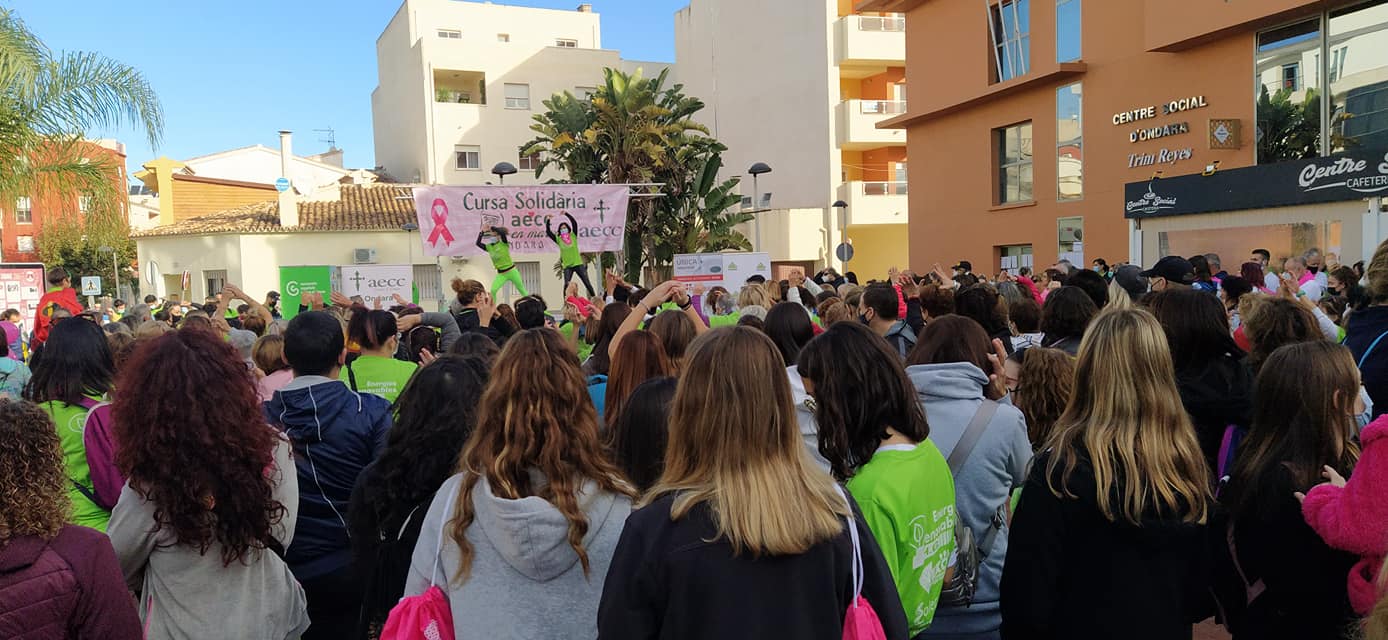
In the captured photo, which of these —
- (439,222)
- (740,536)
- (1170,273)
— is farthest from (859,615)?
(439,222)

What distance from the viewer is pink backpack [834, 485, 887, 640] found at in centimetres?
210

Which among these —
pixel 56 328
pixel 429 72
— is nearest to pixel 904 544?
pixel 56 328

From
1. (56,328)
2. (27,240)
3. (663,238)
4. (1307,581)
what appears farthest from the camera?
(27,240)

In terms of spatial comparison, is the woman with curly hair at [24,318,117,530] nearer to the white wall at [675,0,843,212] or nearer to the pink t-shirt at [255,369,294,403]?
the pink t-shirt at [255,369,294,403]

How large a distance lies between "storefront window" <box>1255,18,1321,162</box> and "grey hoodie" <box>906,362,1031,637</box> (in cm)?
1554

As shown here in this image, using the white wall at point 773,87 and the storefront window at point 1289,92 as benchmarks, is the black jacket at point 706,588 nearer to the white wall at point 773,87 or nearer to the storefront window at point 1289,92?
the storefront window at point 1289,92

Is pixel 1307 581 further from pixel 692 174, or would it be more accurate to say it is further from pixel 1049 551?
pixel 692 174

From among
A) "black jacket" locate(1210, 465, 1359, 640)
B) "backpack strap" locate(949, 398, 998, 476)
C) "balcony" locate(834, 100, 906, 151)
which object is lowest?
"black jacket" locate(1210, 465, 1359, 640)

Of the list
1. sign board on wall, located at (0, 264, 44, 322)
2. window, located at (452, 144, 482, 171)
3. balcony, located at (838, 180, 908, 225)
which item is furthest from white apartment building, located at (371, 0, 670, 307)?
sign board on wall, located at (0, 264, 44, 322)

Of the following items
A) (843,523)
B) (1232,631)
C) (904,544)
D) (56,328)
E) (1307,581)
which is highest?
(56,328)

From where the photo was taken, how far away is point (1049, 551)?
2.72 m

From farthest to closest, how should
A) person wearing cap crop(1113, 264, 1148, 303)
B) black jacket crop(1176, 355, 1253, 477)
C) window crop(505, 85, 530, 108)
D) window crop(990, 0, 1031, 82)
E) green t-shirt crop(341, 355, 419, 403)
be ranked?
window crop(505, 85, 530, 108) < window crop(990, 0, 1031, 82) < person wearing cap crop(1113, 264, 1148, 303) < green t-shirt crop(341, 355, 419, 403) < black jacket crop(1176, 355, 1253, 477)

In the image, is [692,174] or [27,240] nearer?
[692,174]

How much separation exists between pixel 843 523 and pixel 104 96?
10634 millimetres
